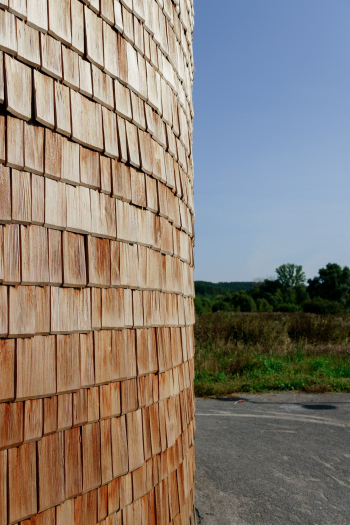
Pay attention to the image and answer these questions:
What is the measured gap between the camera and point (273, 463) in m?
5.90

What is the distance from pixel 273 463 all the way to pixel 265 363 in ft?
23.0

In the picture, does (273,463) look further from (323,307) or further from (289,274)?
(289,274)

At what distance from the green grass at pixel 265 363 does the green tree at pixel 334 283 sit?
4063cm

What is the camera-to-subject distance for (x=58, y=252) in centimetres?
211

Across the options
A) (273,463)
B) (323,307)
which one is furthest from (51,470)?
(323,307)

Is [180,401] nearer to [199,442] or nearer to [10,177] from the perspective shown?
[10,177]

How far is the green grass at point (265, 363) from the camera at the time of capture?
35.7ft

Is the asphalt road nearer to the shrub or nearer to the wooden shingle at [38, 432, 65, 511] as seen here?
the wooden shingle at [38, 432, 65, 511]

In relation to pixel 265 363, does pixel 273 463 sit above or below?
below

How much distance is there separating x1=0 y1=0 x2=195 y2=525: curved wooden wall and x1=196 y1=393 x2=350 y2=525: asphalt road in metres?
1.69

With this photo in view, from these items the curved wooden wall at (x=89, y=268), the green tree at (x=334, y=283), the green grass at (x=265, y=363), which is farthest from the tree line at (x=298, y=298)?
the curved wooden wall at (x=89, y=268)

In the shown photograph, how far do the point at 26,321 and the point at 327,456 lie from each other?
5.35m

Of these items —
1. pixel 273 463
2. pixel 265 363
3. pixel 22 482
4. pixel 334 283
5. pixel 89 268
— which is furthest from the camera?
pixel 334 283

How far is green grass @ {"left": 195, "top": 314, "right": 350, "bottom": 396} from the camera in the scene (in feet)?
35.7
